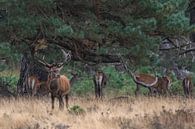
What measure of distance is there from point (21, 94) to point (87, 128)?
32.2 ft

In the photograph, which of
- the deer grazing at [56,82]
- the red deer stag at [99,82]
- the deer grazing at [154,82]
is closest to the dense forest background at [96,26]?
the deer grazing at [56,82]

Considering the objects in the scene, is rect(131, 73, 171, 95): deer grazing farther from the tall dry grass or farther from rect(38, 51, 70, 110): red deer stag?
rect(38, 51, 70, 110): red deer stag

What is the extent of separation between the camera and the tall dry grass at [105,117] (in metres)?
11.6

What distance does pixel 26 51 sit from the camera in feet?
55.0

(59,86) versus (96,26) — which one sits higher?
(96,26)

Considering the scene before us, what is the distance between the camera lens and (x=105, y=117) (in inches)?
498

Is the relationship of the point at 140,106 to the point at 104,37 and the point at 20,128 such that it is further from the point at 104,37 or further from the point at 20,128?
the point at 20,128

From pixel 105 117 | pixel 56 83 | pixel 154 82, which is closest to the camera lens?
pixel 105 117

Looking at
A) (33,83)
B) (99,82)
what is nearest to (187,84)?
(99,82)

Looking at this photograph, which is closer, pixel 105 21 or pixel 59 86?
pixel 105 21

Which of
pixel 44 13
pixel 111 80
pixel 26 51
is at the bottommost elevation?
pixel 111 80

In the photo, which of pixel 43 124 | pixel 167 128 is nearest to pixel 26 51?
pixel 43 124

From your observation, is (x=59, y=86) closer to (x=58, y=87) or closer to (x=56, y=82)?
(x=58, y=87)

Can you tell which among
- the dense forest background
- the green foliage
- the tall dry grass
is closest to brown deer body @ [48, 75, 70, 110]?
the tall dry grass
